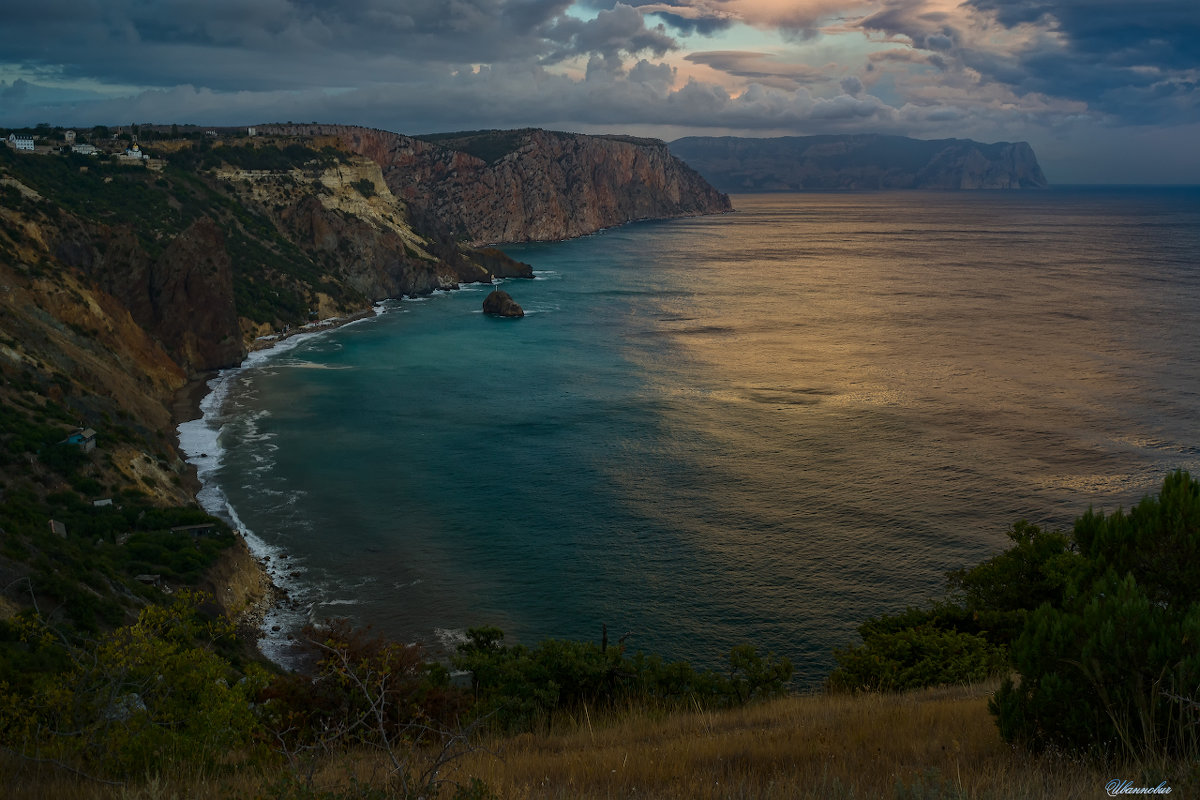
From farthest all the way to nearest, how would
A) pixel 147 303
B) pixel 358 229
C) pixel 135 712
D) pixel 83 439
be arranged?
pixel 358 229 < pixel 147 303 < pixel 83 439 < pixel 135 712

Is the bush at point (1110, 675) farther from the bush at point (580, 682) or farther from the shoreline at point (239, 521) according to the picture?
the shoreline at point (239, 521)

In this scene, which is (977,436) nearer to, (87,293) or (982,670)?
(982,670)

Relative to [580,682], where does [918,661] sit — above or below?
below

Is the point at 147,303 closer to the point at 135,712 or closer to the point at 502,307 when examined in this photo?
the point at 502,307

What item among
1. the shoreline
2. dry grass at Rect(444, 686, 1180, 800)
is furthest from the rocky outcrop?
dry grass at Rect(444, 686, 1180, 800)

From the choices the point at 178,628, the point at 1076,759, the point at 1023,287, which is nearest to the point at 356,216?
the point at 1023,287

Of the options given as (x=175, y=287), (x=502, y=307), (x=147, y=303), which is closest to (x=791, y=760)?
(x=147, y=303)

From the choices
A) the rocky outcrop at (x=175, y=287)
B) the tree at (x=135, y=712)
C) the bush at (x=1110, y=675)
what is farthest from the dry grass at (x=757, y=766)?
the rocky outcrop at (x=175, y=287)

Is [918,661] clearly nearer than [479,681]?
No
